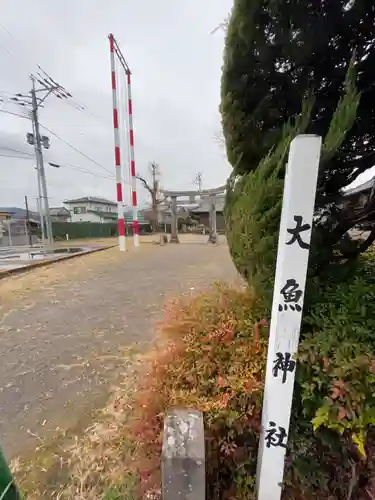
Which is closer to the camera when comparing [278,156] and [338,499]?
[338,499]

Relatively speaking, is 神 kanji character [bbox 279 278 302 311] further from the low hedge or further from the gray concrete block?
the gray concrete block

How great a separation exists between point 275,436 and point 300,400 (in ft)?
0.74

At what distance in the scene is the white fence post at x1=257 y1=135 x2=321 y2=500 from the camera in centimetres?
127

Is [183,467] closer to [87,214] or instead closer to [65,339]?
[65,339]

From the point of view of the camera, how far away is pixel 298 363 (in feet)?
4.40

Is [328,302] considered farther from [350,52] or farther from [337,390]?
[350,52]

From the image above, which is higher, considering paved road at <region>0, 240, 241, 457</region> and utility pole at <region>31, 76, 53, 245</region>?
utility pole at <region>31, 76, 53, 245</region>

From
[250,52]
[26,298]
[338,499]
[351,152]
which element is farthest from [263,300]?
[26,298]

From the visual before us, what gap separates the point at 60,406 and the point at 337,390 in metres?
1.99

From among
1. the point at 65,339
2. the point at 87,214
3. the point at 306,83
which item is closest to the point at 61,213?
the point at 87,214

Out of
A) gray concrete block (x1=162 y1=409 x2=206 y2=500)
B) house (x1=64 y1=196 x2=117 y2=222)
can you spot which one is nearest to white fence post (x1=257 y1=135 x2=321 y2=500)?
gray concrete block (x1=162 y1=409 x2=206 y2=500)

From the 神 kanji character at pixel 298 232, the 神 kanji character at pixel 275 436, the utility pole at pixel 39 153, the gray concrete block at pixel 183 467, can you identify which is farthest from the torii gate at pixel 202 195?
the gray concrete block at pixel 183 467

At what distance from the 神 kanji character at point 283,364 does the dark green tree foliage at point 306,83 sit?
70 cm

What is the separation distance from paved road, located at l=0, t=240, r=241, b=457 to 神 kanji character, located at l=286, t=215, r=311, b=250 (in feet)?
6.33
